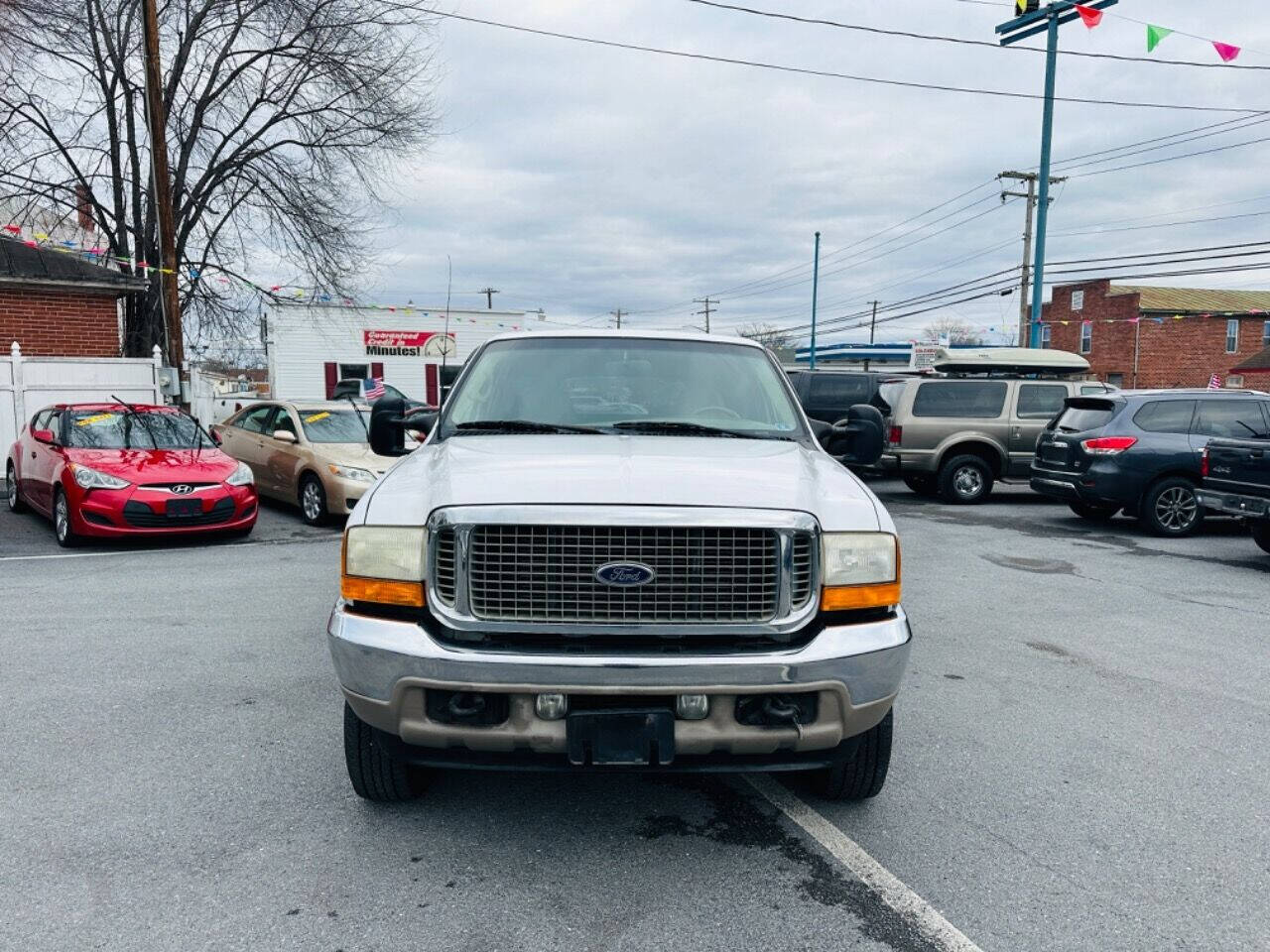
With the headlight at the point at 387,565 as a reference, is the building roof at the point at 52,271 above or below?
above

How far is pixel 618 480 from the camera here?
313 centimetres

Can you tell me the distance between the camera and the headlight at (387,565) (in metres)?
3.00

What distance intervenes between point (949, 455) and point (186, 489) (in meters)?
10.2

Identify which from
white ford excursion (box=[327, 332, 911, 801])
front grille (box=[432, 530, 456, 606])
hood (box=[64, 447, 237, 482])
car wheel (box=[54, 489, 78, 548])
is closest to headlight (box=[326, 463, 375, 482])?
hood (box=[64, 447, 237, 482])

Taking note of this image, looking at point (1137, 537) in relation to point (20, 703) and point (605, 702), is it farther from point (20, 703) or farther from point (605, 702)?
point (20, 703)

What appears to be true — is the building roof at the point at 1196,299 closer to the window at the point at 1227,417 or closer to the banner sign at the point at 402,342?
the banner sign at the point at 402,342

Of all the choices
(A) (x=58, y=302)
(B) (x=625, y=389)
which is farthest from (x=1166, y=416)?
(A) (x=58, y=302)

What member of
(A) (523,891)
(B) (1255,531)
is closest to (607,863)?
(A) (523,891)

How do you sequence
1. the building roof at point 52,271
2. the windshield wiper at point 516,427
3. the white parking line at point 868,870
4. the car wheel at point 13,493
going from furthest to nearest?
1. the building roof at point 52,271
2. the car wheel at point 13,493
3. the windshield wiper at point 516,427
4. the white parking line at point 868,870

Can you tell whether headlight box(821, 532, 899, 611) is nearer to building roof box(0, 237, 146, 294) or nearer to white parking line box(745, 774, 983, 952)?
white parking line box(745, 774, 983, 952)

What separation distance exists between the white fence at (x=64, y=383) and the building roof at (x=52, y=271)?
75.3 inches

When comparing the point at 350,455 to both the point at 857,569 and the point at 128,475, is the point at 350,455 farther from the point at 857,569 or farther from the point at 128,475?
the point at 857,569

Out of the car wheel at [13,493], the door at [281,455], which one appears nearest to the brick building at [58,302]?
the car wheel at [13,493]

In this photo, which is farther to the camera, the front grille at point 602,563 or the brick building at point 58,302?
the brick building at point 58,302
